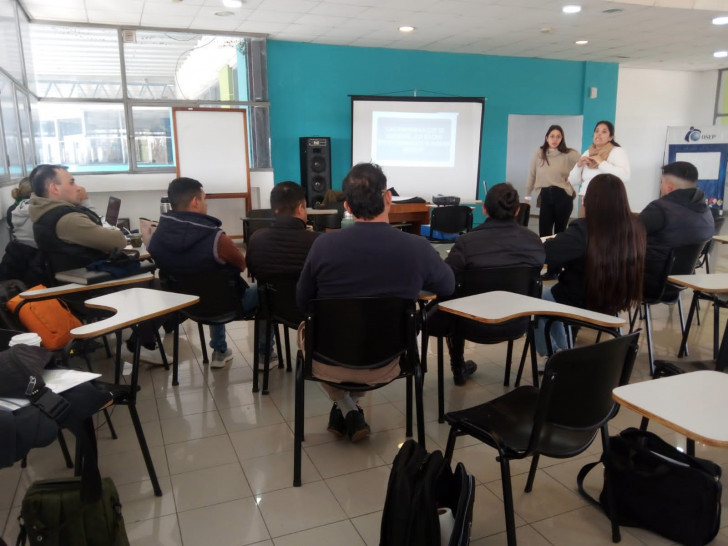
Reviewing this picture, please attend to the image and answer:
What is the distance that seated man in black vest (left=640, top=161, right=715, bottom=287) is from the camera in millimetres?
3324

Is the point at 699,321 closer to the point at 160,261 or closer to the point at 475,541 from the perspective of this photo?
the point at 475,541

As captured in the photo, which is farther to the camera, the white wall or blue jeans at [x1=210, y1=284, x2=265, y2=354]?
the white wall

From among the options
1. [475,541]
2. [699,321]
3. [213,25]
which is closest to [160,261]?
[475,541]

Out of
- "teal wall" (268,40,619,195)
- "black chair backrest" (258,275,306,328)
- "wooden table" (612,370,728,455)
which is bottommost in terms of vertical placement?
"black chair backrest" (258,275,306,328)

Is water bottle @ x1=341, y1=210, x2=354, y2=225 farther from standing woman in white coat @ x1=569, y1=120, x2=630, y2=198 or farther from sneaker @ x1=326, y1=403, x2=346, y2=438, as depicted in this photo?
standing woman in white coat @ x1=569, y1=120, x2=630, y2=198

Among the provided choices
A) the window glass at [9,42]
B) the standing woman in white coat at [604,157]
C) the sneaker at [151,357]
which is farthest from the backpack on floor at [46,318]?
the standing woman in white coat at [604,157]

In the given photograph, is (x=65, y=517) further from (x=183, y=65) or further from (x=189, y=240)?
(x=183, y=65)

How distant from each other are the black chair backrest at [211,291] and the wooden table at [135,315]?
440 mm

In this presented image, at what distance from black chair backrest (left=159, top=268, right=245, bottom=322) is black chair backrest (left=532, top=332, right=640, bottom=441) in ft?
6.33

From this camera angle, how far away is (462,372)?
3279 millimetres

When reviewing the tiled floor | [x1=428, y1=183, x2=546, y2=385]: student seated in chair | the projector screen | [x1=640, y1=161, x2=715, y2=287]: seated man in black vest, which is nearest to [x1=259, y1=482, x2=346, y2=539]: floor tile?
the tiled floor

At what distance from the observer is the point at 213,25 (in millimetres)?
6926

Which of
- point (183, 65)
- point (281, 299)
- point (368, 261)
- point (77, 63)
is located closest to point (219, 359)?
point (281, 299)

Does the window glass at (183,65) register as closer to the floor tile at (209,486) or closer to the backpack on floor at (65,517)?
the floor tile at (209,486)
